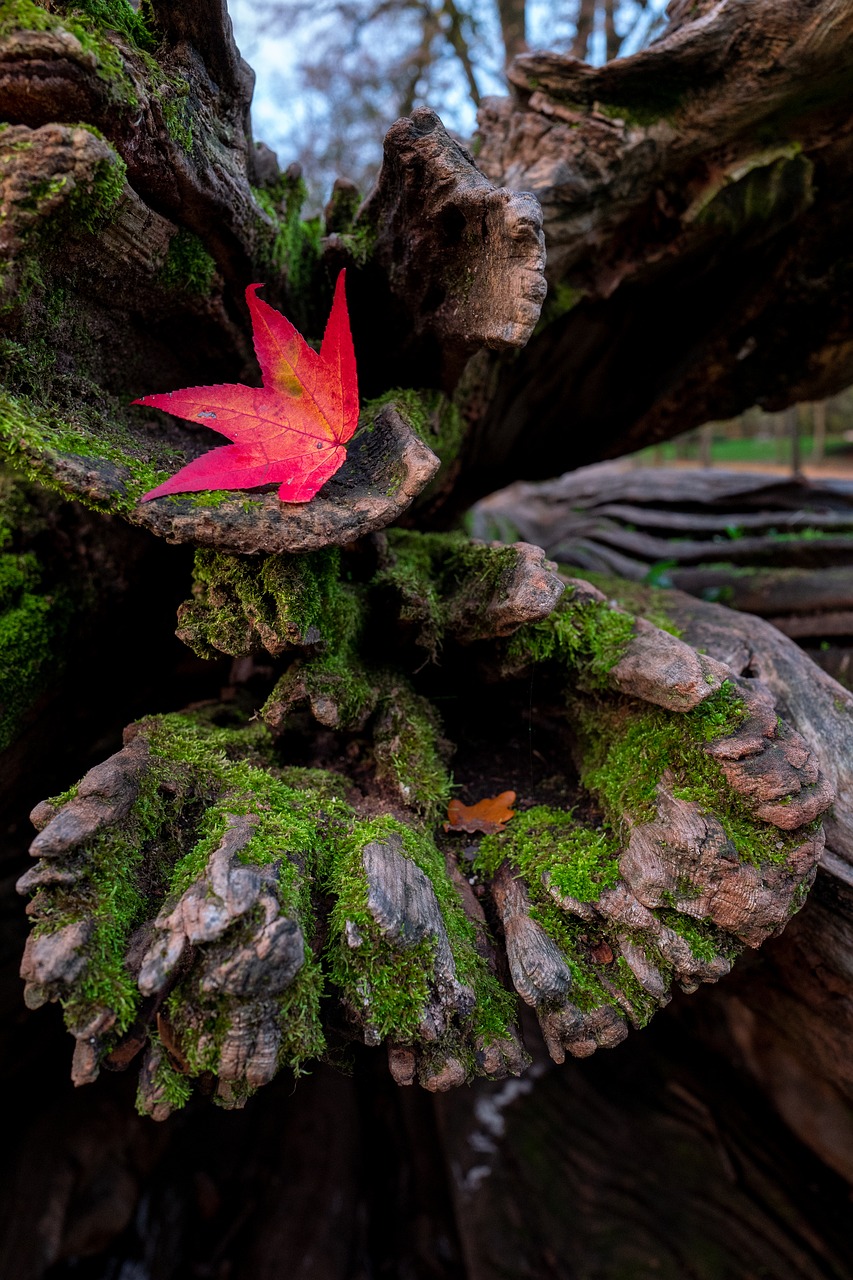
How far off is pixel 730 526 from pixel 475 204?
3030mm

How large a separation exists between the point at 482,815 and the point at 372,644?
23.4 inches

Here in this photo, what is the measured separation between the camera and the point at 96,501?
4.36ft

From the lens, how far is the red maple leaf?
4.76 feet

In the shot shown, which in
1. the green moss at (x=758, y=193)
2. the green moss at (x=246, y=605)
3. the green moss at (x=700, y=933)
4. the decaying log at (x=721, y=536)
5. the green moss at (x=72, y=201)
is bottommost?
the green moss at (x=700, y=933)

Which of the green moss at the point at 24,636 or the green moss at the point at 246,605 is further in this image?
the green moss at the point at 24,636

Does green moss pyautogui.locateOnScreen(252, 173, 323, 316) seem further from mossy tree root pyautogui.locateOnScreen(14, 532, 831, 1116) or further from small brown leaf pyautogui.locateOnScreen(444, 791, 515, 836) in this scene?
small brown leaf pyautogui.locateOnScreen(444, 791, 515, 836)

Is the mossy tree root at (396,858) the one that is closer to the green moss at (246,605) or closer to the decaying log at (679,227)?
the green moss at (246,605)

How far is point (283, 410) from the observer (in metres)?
1.55

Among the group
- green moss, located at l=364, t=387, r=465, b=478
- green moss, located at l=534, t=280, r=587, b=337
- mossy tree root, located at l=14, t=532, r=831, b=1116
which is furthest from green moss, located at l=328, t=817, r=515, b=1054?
green moss, located at l=534, t=280, r=587, b=337

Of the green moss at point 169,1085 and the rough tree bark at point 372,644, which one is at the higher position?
the rough tree bark at point 372,644

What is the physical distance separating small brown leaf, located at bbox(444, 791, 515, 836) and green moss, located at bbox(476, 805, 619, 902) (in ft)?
0.10

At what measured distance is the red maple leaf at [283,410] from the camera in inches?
57.1

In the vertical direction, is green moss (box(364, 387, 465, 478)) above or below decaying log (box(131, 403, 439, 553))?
above

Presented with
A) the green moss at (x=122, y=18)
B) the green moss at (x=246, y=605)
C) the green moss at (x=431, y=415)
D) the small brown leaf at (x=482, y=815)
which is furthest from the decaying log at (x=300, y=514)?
the green moss at (x=122, y=18)
